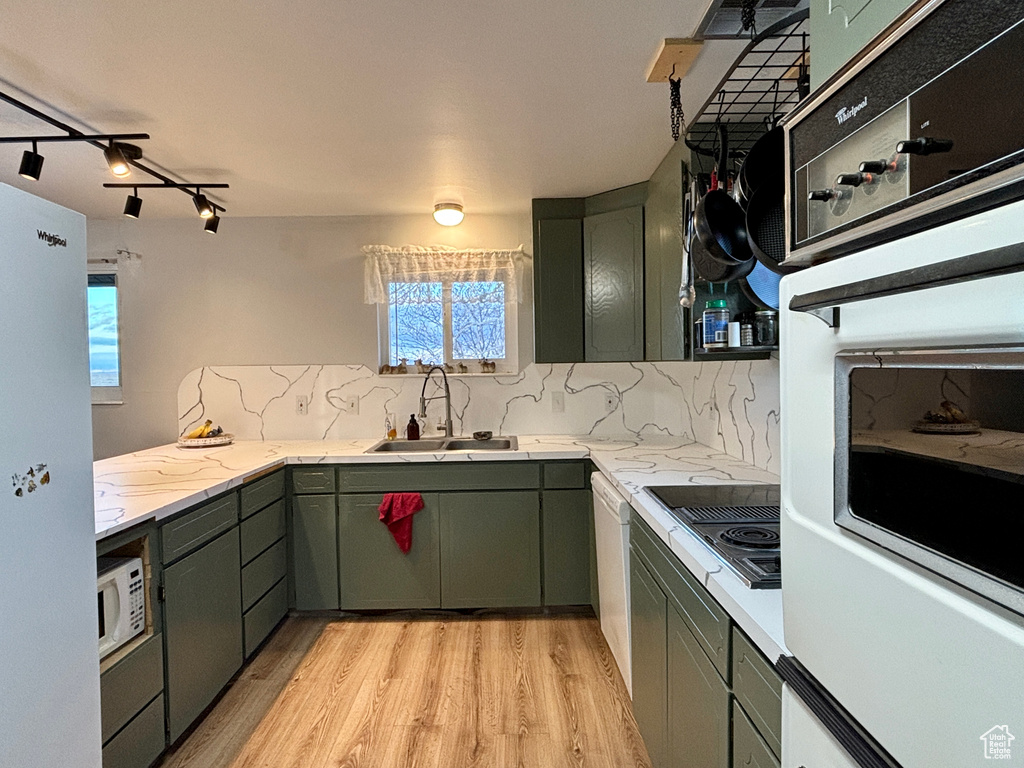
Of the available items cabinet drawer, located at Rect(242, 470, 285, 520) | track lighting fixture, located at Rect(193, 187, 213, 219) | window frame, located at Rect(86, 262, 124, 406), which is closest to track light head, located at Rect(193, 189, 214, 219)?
track lighting fixture, located at Rect(193, 187, 213, 219)

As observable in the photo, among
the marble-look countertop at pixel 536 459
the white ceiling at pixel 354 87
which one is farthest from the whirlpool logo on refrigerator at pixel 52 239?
the marble-look countertop at pixel 536 459

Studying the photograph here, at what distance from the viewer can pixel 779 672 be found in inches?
33.3

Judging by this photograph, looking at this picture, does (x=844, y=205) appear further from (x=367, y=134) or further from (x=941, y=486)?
(x=367, y=134)

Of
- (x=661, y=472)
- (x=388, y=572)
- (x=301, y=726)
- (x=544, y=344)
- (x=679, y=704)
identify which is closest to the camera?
→ (x=679, y=704)

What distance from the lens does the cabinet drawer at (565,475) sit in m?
3.00

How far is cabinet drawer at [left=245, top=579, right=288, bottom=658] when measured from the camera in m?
2.58

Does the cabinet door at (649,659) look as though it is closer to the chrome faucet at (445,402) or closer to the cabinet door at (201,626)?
the cabinet door at (201,626)

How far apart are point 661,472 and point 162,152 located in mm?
2448

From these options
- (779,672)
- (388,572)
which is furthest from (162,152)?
(779,672)

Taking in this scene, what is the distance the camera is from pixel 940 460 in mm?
545

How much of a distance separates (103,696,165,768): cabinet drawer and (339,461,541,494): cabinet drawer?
125cm

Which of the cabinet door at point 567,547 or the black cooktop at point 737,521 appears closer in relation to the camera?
the black cooktop at point 737,521

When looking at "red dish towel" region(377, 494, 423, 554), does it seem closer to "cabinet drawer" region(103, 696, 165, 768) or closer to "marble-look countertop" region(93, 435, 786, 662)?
"marble-look countertop" region(93, 435, 786, 662)

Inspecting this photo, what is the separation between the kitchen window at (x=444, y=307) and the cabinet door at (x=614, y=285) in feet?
1.75
